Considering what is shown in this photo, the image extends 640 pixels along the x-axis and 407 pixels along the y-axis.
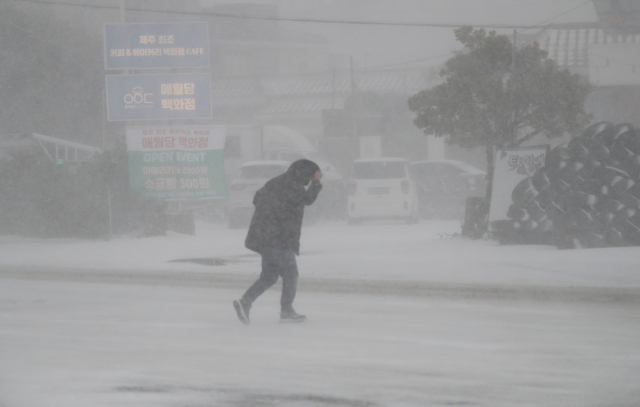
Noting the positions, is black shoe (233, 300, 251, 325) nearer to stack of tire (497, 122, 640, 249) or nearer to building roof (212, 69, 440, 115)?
stack of tire (497, 122, 640, 249)

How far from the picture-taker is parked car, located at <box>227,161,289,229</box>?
885 inches

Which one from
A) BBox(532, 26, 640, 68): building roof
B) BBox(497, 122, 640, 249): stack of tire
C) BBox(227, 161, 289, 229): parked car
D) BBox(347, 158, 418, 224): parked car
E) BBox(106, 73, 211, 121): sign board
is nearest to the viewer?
BBox(497, 122, 640, 249): stack of tire

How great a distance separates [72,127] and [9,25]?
5.04m

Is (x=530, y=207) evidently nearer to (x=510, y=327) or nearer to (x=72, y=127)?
(x=510, y=327)

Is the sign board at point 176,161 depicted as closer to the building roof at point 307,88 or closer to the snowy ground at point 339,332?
the snowy ground at point 339,332

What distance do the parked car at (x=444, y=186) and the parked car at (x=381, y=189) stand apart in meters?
2.06

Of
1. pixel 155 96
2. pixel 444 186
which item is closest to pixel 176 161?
pixel 155 96

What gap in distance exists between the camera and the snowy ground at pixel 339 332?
5496mm

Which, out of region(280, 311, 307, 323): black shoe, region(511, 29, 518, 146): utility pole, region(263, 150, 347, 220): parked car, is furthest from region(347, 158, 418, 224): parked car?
region(280, 311, 307, 323): black shoe

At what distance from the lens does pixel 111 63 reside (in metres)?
22.0

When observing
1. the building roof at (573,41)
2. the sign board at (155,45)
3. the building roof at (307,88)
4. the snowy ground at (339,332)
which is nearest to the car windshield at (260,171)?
the sign board at (155,45)

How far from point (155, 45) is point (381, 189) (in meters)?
7.05

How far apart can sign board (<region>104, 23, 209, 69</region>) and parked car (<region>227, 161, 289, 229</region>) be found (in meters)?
3.02

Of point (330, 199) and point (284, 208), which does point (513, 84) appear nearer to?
point (284, 208)
